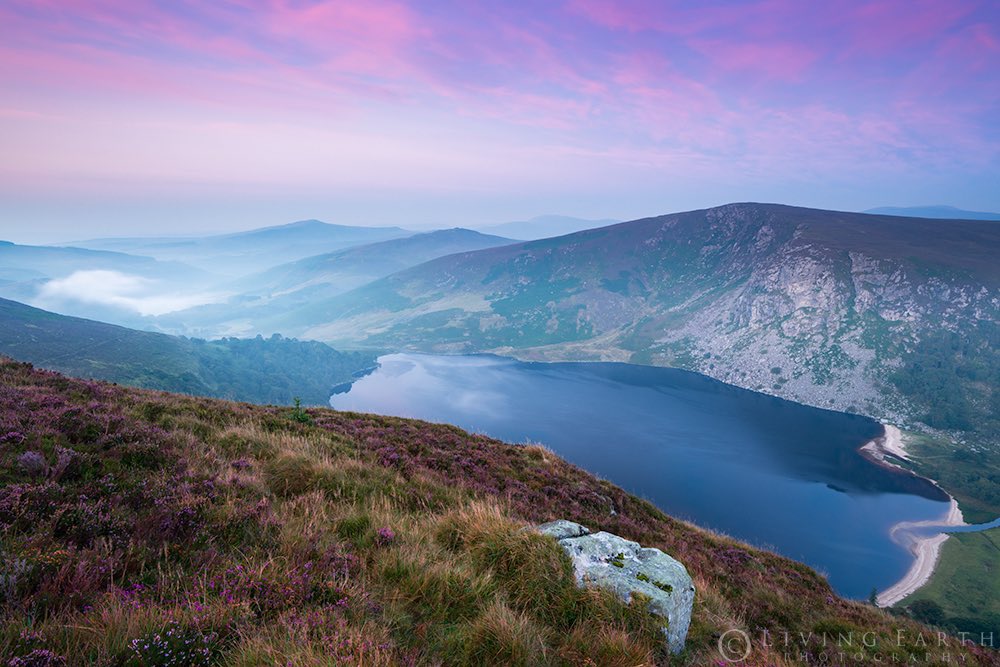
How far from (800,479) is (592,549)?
14998 cm

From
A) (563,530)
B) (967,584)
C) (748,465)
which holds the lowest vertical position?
(967,584)

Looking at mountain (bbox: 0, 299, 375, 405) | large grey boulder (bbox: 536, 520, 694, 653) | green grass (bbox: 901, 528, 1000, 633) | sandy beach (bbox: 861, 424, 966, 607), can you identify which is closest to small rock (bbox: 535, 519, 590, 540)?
large grey boulder (bbox: 536, 520, 694, 653)

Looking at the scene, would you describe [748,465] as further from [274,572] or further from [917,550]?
[274,572]

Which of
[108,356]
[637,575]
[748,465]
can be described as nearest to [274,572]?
[637,575]

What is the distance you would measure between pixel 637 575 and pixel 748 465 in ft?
487

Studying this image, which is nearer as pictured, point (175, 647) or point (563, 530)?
point (175, 647)

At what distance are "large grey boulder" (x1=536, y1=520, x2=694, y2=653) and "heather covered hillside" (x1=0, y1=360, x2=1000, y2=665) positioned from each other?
304 millimetres

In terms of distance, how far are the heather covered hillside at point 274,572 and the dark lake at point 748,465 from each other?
8706 centimetres

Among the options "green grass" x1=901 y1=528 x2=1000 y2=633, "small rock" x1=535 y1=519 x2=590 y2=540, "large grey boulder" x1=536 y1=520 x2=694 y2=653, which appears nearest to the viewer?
"large grey boulder" x1=536 y1=520 x2=694 y2=653

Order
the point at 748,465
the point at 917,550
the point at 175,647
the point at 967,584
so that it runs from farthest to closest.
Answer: the point at 748,465 < the point at 917,550 < the point at 967,584 < the point at 175,647

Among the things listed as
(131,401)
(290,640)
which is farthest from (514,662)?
(131,401)

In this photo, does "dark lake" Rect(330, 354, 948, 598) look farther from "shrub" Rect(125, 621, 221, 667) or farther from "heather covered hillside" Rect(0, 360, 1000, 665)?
"shrub" Rect(125, 621, 221, 667)

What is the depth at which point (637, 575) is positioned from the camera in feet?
23.0

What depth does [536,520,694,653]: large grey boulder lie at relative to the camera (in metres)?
6.45
